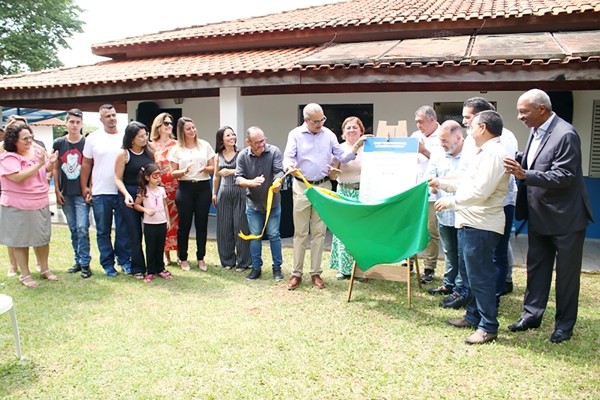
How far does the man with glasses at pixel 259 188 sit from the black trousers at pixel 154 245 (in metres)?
1.03

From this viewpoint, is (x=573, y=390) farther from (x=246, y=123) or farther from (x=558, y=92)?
(x=246, y=123)

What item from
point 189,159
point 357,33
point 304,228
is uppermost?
point 357,33

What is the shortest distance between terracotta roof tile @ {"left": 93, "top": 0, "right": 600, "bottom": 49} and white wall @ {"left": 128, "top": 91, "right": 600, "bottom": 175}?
4.54ft

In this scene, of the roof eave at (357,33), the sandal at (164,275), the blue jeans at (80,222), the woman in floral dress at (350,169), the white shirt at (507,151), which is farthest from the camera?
the roof eave at (357,33)

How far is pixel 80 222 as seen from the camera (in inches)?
222

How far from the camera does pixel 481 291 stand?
3.64 m

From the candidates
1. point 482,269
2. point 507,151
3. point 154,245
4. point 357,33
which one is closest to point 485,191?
point 482,269

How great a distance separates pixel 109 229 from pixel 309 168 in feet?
8.33

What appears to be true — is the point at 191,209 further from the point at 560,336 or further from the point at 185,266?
the point at 560,336

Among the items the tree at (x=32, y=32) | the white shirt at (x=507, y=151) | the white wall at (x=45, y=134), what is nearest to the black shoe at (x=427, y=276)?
the white shirt at (x=507, y=151)

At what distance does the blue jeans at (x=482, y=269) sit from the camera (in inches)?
141

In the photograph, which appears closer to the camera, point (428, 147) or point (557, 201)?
point (557, 201)

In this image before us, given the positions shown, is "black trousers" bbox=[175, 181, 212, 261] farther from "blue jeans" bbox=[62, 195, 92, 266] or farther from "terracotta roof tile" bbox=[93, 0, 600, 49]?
"terracotta roof tile" bbox=[93, 0, 600, 49]

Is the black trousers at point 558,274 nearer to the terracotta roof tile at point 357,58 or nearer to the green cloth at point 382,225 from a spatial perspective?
the green cloth at point 382,225
